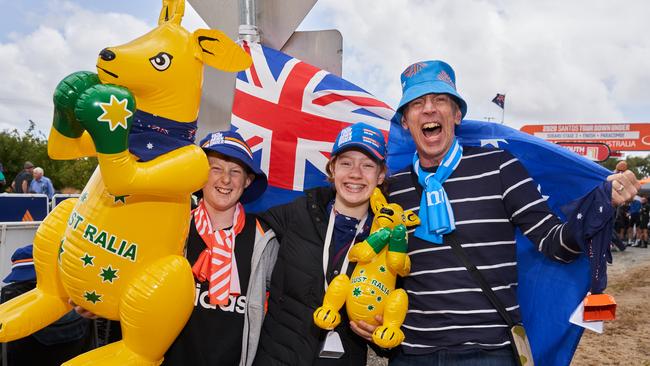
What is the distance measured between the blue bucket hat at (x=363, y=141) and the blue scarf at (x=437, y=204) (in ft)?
0.81

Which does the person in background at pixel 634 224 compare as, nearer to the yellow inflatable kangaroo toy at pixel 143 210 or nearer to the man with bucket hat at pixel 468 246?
the man with bucket hat at pixel 468 246

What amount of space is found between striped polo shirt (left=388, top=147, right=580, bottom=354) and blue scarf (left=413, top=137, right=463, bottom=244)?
0.04 m

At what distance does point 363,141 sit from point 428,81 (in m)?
0.44

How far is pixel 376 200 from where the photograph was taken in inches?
86.7

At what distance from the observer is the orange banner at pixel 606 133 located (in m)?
27.9

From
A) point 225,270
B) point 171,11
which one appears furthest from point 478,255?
point 171,11

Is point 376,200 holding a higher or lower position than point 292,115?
lower

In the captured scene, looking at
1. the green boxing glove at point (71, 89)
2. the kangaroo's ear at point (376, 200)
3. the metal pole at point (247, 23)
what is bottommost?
the kangaroo's ear at point (376, 200)

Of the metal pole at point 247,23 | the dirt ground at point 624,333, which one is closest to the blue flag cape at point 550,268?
the metal pole at point 247,23

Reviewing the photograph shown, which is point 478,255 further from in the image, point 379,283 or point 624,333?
point 624,333

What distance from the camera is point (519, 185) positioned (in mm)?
2016

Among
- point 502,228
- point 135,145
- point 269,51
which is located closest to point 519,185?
point 502,228

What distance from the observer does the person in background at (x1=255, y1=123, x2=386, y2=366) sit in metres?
2.04

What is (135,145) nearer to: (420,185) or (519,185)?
(420,185)
